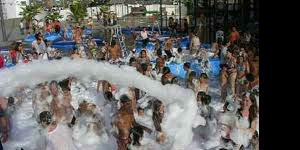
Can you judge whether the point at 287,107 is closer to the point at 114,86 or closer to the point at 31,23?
the point at 114,86

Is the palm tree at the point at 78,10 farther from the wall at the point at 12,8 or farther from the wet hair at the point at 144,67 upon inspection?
the wet hair at the point at 144,67

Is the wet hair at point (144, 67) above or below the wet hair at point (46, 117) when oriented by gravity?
above

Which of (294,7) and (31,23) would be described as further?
(31,23)

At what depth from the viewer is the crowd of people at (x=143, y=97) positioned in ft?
18.1

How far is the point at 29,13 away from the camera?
661 cm

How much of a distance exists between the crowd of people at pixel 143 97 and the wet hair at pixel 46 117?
1 centimetres

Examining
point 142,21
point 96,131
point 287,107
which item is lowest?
point 96,131

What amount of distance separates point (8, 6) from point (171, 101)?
2.97 meters

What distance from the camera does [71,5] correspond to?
21.7 feet

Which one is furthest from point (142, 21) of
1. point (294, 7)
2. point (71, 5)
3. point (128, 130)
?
point (294, 7)

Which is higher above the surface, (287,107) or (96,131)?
(287,107)

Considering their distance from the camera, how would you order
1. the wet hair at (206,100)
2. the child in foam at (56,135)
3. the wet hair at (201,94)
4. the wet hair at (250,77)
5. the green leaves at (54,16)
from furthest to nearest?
the green leaves at (54,16) → the wet hair at (201,94) → the wet hair at (206,100) → the wet hair at (250,77) → the child in foam at (56,135)

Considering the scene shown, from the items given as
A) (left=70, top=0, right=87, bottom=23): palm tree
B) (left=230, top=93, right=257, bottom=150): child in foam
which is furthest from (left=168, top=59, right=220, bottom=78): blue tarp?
(left=70, top=0, right=87, bottom=23): palm tree

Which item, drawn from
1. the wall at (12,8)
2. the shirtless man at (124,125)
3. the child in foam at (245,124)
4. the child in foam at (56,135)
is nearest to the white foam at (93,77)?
the shirtless man at (124,125)
